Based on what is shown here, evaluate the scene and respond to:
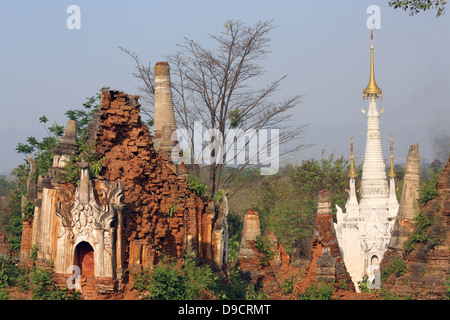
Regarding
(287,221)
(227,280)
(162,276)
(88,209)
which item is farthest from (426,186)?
(287,221)

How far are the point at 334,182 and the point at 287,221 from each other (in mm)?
3777

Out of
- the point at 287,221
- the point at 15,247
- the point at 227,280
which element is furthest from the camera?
the point at 287,221

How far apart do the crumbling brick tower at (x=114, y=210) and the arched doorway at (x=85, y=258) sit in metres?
0.02

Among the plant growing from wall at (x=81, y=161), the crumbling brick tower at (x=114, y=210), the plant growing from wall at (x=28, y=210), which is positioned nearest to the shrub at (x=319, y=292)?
the crumbling brick tower at (x=114, y=210)

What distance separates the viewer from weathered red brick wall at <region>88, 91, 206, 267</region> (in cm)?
1498

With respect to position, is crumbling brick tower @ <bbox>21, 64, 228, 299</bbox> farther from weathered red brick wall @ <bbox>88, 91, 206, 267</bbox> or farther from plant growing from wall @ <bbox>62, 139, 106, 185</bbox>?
plant growing from wall @ <bbox>62, 139, 106, 185</bbox>

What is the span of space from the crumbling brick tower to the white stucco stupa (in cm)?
1218

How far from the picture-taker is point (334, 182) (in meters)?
37.5

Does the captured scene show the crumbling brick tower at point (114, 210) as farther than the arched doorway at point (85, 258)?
No

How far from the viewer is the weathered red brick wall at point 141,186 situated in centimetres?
1498

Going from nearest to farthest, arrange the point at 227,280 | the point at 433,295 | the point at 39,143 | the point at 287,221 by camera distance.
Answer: the point at 433,295 → the point at 227,280 → the point at 39,143 → the point at 287,221

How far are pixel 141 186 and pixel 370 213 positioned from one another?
16480 millimetres

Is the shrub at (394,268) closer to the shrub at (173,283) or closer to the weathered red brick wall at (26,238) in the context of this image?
the shrub at (173,283)
